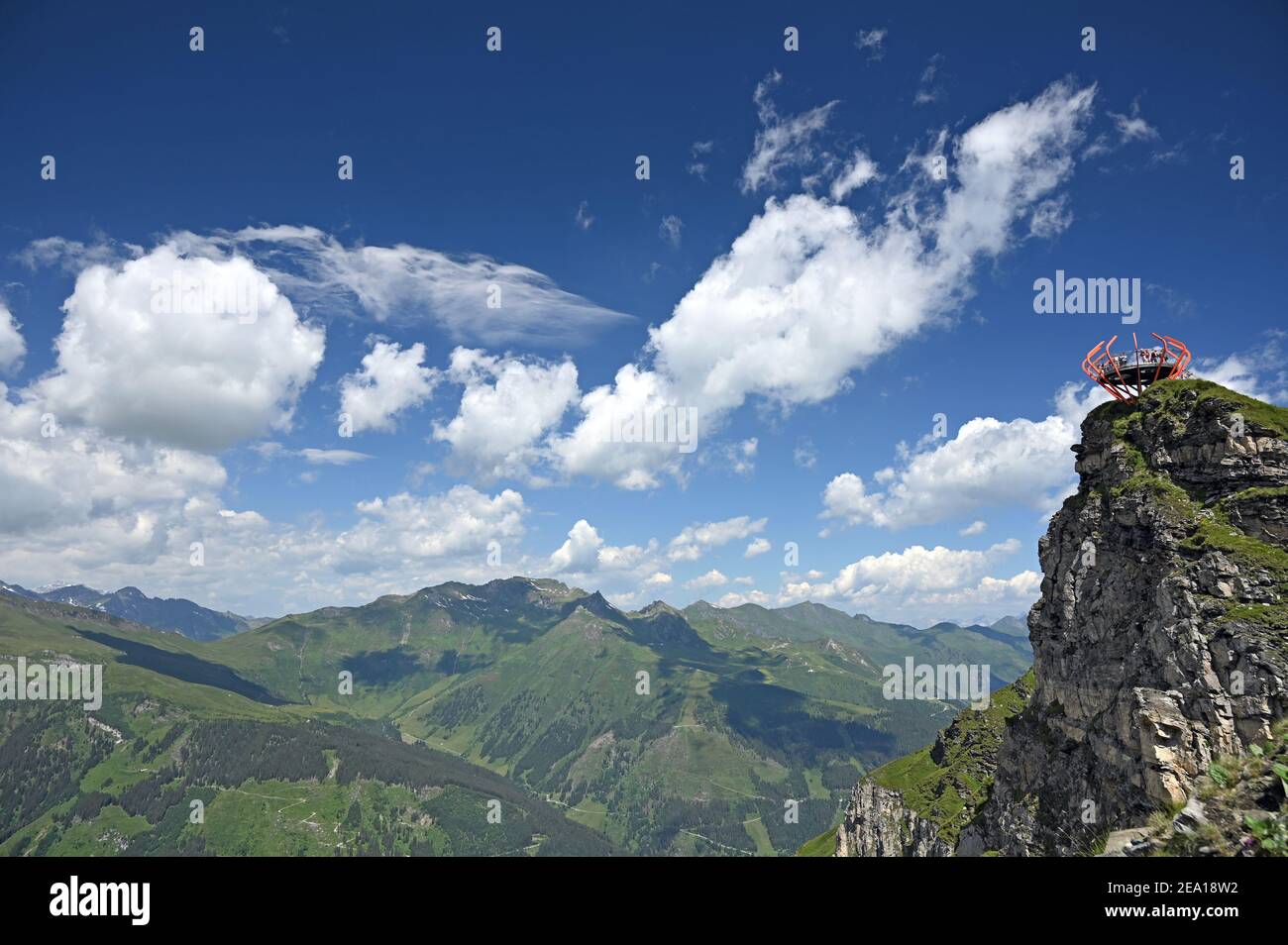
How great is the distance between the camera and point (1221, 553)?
7231 centimetres

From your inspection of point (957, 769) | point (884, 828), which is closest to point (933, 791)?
point (957, 769)

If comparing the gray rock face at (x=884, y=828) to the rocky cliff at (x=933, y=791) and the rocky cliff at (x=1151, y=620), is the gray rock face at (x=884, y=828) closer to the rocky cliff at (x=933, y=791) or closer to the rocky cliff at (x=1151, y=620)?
the rocky cliff at (x=933, y=791)

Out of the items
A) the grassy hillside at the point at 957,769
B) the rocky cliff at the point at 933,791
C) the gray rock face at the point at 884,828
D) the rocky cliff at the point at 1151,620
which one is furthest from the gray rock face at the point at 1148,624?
the grassy hillside at the point at 957,769

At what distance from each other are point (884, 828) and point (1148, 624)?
11169cm

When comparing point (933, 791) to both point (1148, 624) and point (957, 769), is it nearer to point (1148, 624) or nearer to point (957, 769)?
point (957, 769)

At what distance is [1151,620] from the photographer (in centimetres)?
7788

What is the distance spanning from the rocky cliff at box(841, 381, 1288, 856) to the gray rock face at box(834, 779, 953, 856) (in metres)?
38.3

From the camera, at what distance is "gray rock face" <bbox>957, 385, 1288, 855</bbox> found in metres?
63.2

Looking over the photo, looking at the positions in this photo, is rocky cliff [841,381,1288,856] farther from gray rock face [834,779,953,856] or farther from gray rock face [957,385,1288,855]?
gray rock face [834,779,953,856]

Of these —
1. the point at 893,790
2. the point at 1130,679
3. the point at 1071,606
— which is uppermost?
the point at 1071,606

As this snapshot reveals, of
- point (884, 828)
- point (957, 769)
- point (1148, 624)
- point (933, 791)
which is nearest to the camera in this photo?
point (1148, 624)
